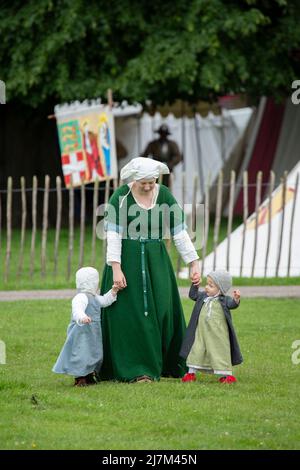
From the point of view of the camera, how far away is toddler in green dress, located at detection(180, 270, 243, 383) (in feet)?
31.2

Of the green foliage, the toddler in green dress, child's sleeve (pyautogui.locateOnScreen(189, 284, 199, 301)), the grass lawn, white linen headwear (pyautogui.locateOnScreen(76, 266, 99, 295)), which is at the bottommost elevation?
the grass lawn

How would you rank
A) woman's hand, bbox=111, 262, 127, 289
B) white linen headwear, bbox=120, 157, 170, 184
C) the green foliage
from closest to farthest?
white linen headwear, bbox=120, 157, 170, 184
woman's hand, bbox=111, 262, 127, 289
the green foliage

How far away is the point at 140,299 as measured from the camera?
9.69m

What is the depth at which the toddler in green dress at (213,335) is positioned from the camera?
9516 mm

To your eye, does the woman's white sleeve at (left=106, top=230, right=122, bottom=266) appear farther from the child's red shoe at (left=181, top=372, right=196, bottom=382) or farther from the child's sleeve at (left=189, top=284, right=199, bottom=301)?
the child's red shoe at (left=181, top=372, right=196, bottom=382)

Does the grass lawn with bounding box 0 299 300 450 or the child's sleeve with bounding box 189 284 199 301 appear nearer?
the grass lawn with bounding box 0 299 300 450

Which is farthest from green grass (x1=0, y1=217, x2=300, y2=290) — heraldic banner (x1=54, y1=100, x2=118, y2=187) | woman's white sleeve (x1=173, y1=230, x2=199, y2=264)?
woman's white sleeve (x1=173, y1=230, x2=199, y2=264)

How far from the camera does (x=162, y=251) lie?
9.82 metres

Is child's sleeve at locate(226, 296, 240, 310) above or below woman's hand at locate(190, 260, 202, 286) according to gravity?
below

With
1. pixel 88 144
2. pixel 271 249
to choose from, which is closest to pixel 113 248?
pixel 271 249

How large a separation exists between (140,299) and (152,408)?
55.1 inches

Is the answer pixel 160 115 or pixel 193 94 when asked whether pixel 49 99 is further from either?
pixel 160 115

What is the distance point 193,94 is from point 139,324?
16.6 meters
